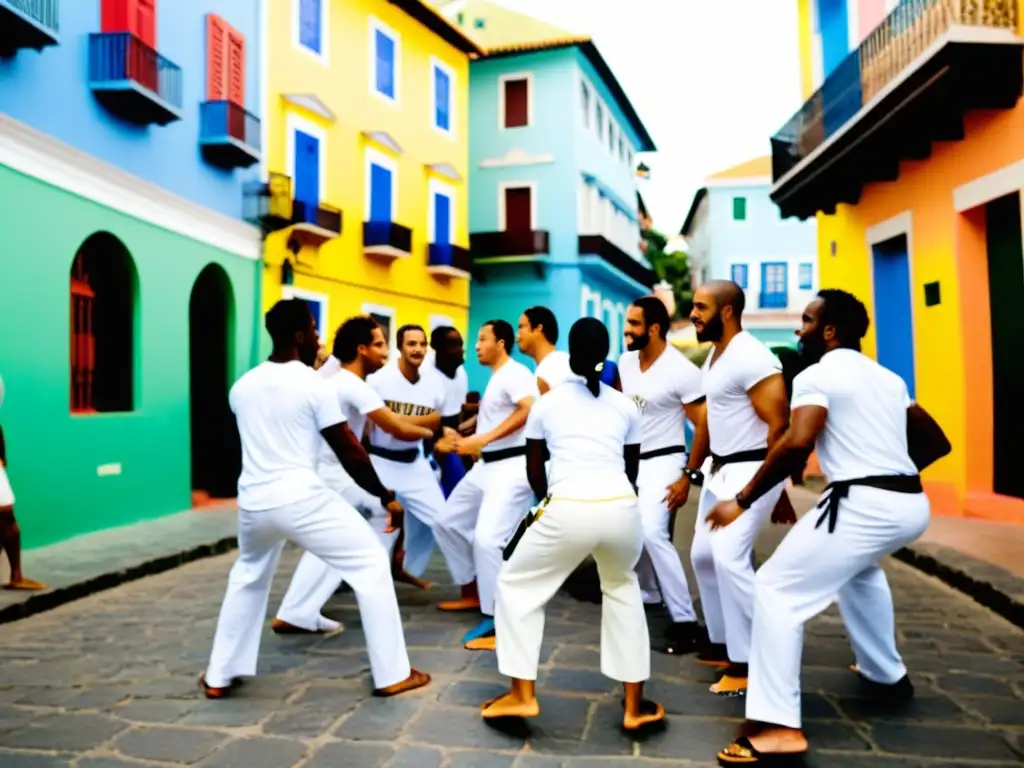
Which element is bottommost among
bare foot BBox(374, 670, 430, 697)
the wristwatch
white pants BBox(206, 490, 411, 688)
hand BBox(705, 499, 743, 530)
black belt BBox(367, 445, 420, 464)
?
bare foot BBox(374, 670, 430, 697)

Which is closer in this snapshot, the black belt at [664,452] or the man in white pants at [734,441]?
the man in white pants at [734,441]

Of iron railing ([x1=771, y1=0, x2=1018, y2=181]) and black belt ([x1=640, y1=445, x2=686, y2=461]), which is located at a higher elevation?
iron railing ([x1=771, y1=0, x2=1018, y2=181])

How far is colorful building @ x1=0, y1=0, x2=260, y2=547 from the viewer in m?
9.84

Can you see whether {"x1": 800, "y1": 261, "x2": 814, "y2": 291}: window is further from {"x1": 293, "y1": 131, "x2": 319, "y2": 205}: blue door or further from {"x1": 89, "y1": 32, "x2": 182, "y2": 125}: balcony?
{"x1": 89, "y1": 32, "x2": 182, "y2": 125}: balcony

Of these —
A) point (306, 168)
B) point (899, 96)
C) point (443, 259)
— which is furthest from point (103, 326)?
point (443, 259)

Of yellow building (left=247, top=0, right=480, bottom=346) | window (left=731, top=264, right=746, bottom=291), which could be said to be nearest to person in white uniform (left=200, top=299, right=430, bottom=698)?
yellow building (left=247, top=0, right=480, bottom=346)

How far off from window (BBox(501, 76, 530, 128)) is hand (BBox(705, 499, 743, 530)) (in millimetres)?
23774

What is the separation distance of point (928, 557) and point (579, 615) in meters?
3.46

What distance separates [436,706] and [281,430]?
4.76 feet

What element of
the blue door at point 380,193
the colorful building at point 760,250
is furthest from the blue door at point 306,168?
the colorful building at point 760,250

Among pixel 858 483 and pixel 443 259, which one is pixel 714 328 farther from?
pixel 443 259

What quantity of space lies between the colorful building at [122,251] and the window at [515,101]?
1293cm

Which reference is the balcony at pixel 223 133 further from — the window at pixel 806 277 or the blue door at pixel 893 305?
the window at pixel 806 277

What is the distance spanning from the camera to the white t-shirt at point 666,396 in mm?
6008
